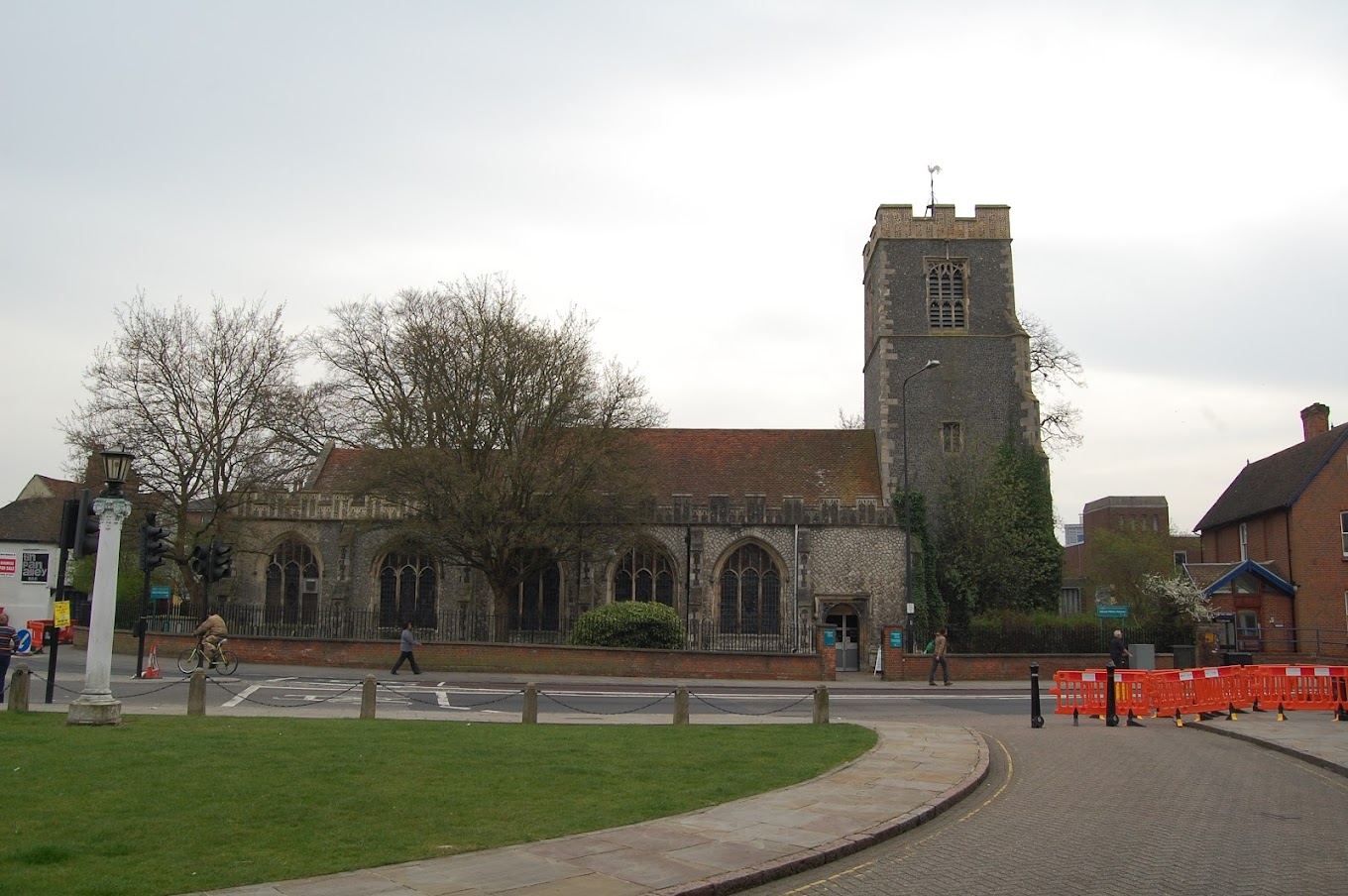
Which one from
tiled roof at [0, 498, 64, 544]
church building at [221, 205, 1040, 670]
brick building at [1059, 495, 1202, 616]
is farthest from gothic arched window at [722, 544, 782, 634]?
brick building at [1059, 495, 1202, 616]

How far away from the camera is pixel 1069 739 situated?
15.6 meters

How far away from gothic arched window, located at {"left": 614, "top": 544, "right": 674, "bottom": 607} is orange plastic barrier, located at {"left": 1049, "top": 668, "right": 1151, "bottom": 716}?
17.7 metres

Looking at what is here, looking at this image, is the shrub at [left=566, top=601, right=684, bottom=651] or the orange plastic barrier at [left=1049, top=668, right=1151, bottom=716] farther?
the shrub at [left=566, top=601, right=684, bottom=651]

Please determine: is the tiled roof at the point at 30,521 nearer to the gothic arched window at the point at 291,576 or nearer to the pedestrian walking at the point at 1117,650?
the gothic arched window at the point at 291,576

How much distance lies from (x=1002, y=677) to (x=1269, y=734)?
13.9 meters

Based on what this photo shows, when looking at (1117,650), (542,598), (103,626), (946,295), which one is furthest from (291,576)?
(1117,650)

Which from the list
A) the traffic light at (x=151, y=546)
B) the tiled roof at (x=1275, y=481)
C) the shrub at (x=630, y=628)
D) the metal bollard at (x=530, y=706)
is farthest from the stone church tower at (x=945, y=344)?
the traffic light at (x=151, y=546)

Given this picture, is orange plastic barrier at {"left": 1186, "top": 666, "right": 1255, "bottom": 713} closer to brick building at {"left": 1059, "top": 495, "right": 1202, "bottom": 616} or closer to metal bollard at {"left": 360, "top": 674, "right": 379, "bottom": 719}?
metal bollard at {"left": 360, "top": 674, "right": 379, "bottom": 719}

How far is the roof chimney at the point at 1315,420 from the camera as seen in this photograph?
42781mm

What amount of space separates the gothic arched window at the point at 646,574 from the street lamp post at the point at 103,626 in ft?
72.5

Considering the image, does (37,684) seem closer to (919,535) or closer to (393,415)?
(393,415)

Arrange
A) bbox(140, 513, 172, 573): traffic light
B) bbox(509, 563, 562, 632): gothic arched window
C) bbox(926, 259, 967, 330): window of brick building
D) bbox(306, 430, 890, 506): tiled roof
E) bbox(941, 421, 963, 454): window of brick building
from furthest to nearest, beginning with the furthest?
bbox(926, 259, 967, 330): window of brick building < bbox(941, 421, 963, 454): window of brick building < bbox(306, 430, 890, 506): tiled roof < bbox(509, 563, 562, 632): gothic arched window < bbox(140, 513, 172, 573): traffic light

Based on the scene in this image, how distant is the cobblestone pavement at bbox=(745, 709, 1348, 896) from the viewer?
7391 millimetres

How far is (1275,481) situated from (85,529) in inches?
1622
